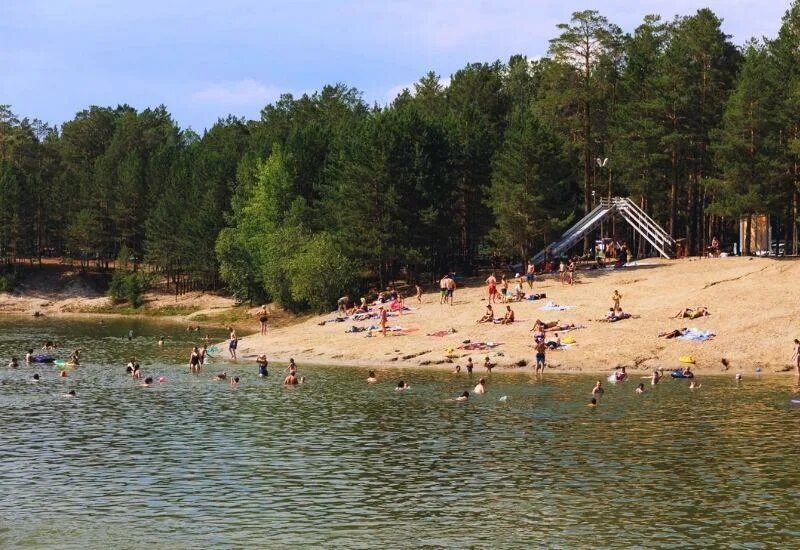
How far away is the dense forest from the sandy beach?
26.8ft

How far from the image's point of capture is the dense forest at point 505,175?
86.2 metres

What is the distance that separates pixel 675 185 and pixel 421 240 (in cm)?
2416

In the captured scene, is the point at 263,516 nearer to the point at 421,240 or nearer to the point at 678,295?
the point at 678,295

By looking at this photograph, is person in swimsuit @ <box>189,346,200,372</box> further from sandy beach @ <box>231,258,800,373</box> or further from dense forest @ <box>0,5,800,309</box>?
dense forest @ <box>0,5,800,309</box>

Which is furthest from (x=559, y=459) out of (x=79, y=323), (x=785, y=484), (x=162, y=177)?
(x=162, y=177)

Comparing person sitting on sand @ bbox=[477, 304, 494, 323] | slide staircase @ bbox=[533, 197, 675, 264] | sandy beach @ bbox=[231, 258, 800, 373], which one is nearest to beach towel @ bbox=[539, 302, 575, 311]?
sandy beach @ bbox=[231, 258, 800, 373]

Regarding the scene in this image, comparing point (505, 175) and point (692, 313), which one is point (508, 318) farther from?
point (505, 175)

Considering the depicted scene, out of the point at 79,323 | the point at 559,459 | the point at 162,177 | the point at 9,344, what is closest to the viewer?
the point at 559,459

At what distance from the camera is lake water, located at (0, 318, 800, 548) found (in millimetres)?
26766

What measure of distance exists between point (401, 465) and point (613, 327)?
3359 cm

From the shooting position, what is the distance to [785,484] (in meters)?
31.2

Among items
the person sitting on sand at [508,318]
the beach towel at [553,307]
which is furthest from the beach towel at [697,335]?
the person sitting on sand at [508,318]

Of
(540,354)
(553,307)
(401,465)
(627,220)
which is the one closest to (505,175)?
(627,220)

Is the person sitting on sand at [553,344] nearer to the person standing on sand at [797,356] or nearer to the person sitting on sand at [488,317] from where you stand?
the person sitting on sand at [488,317]
